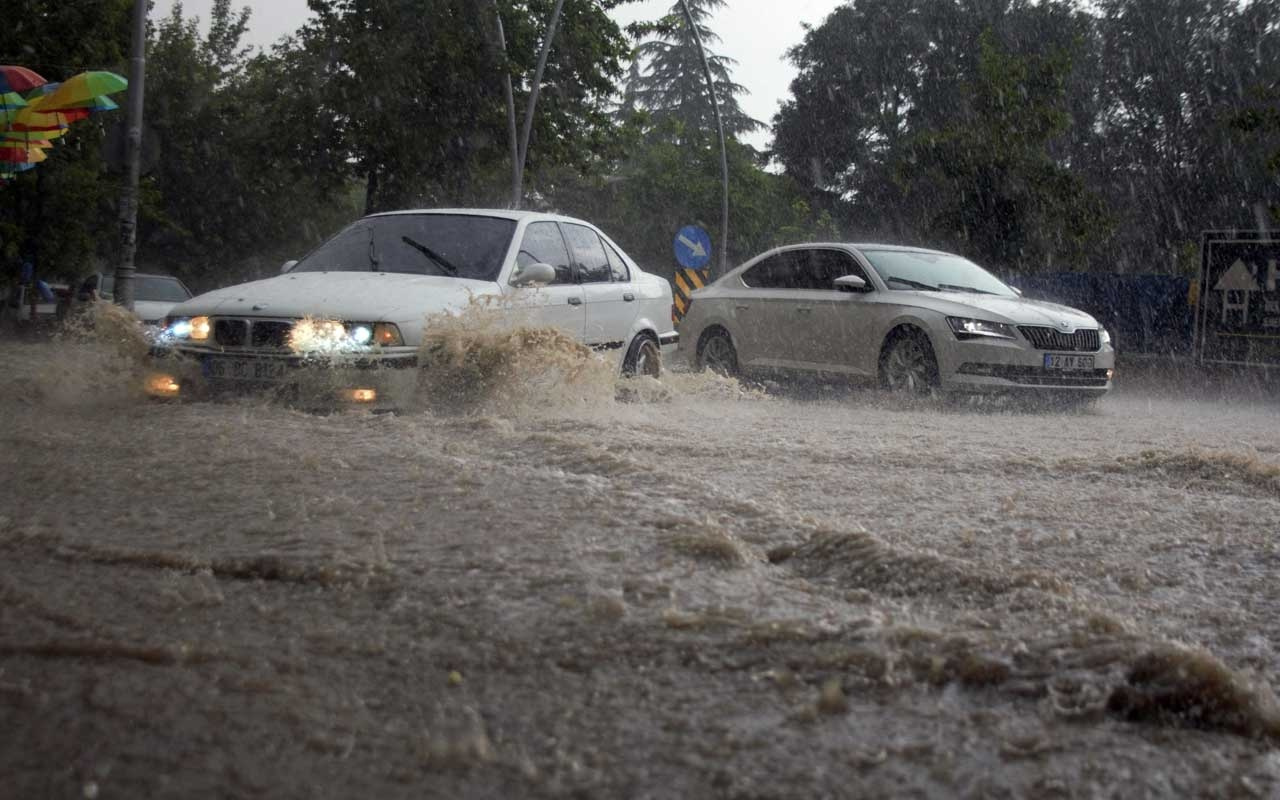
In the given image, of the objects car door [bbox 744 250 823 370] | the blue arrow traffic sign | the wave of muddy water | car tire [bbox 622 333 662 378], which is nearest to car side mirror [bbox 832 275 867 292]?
car door [bbox 744 250 823 370]

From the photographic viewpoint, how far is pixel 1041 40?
138ft

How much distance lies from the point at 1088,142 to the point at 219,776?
42.6 metres

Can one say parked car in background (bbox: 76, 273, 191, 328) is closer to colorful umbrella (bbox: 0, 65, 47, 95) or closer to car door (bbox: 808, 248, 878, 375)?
colorful umbrella (bbox: 0, 65, 47, 95)

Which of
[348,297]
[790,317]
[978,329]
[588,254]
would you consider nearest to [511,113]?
[790,317]

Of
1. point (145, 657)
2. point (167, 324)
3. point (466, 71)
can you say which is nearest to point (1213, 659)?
point (145, 657)

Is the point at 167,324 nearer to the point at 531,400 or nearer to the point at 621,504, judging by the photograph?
the point at 531,400

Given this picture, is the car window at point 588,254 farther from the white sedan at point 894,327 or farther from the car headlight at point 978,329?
the car headlight at point 978,329

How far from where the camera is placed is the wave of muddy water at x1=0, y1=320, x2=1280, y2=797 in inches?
91.4

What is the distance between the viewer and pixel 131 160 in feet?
51.5

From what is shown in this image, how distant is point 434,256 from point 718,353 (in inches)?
201

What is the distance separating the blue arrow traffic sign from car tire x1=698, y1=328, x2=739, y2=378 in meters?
8.00

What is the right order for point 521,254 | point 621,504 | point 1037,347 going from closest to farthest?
point 621,504 < point 521,254 < point 1037,347

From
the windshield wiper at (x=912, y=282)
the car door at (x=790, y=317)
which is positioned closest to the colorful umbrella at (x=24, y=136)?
the car door at (x=790, y=317)

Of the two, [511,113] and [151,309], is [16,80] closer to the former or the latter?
[151,309]
